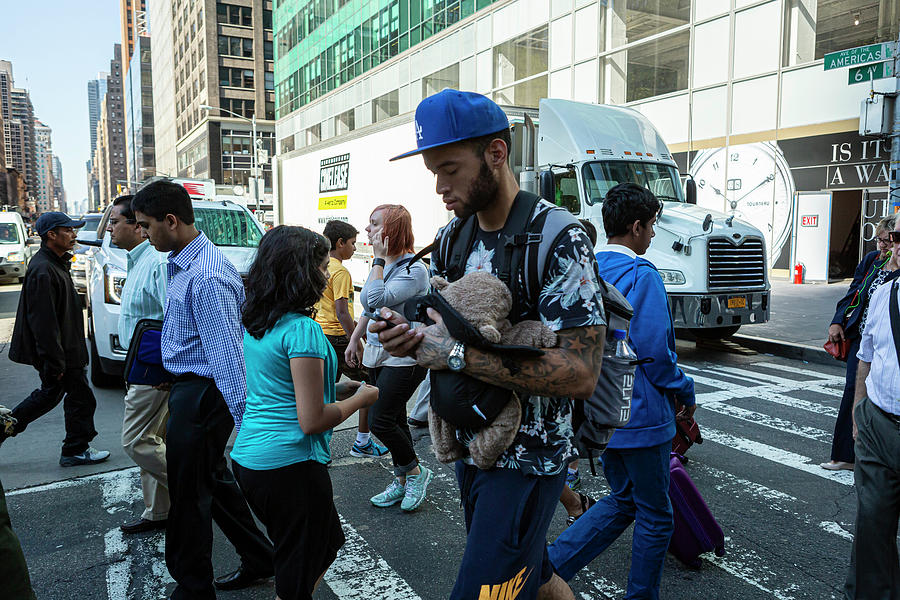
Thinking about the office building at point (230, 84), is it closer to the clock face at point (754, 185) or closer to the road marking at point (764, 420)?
the clock face at point (754, 185)

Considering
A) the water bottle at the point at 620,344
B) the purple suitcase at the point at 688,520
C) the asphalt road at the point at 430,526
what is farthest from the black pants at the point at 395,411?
the water bottle at the point at 620,344

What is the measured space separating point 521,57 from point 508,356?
25.7 meters

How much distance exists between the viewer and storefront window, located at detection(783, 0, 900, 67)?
16672 mm

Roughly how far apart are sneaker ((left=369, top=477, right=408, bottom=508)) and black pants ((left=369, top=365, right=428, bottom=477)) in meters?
0.09

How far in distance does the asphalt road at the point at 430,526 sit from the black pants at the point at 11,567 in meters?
1.53

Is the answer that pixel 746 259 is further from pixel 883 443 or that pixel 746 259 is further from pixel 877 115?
pixel 883 443

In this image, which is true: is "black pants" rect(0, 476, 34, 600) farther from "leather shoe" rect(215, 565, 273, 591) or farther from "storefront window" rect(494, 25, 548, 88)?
"storefront window" rect(494, 25, 548, 88)

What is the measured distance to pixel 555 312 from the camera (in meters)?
1.83

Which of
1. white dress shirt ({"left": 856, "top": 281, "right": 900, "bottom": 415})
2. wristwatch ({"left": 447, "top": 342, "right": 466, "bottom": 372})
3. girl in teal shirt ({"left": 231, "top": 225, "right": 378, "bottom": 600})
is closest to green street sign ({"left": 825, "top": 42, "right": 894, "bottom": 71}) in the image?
white dress shirt ({"left": 856, "top": 281, "right": 900, "bottom": 415})

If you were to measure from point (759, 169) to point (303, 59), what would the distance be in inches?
1465

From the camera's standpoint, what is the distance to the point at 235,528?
331 centimetres

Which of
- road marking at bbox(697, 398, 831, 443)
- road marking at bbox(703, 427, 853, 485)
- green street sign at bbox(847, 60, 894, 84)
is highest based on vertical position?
green street sign at bbox(847, 60, 894, 84)

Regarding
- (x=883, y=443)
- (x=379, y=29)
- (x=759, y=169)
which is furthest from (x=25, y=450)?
(x=379, y=29)

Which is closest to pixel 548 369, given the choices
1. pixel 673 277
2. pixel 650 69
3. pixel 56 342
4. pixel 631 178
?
pixel 56 342
